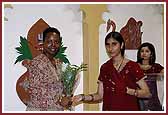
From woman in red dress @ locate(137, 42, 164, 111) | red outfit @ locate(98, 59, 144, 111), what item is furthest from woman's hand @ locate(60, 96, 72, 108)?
woman in red dress @ locate(137, 42, 164, 111)

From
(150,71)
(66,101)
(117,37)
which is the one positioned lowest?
(66,101)

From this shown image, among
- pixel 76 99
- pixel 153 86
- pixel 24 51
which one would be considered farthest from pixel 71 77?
pixel 153 86

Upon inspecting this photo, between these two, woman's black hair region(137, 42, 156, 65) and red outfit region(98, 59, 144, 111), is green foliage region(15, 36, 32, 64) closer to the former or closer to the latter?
red outfit region(98, 59, 144, 111)

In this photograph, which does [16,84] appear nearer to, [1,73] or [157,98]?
[1,73]

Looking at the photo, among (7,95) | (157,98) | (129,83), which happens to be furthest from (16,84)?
(157,98)

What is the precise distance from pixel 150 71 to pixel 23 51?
47cm

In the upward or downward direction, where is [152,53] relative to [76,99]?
upward

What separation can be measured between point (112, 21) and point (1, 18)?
0.40 meters

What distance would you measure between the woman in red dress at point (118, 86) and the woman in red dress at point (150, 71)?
2 centimetres

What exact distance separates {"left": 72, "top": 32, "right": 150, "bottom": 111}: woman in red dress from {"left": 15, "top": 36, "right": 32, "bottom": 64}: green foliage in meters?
0.23

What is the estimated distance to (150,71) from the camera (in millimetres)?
1019

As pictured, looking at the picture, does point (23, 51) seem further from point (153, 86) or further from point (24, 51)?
point (153, 86)

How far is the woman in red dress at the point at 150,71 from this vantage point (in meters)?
1.02

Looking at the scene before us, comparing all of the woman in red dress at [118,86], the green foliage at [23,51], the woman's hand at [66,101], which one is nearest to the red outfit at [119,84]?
the woman in red dress at [118,86]
